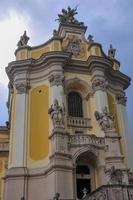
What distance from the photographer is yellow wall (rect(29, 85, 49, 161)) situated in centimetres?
2206

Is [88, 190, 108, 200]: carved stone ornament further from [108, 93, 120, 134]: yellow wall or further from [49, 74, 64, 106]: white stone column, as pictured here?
[108, 93, 120, 134]: yellow wall

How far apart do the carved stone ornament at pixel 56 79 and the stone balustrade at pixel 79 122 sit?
261 centimetres

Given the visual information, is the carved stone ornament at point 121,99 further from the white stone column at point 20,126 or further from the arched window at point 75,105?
the white stone column at point 20,126

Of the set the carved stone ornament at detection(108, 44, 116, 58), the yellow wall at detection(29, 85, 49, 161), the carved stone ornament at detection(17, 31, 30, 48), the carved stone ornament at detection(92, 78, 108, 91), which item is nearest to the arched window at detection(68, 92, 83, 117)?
the carved stone ornament at detection(92, 78, 108, 91)

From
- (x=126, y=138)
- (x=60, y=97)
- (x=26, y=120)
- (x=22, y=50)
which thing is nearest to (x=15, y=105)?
(x=26, y=120)

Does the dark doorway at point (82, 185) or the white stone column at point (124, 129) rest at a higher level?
the white stone column at point (124, 129)

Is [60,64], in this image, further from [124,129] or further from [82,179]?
[82,179]

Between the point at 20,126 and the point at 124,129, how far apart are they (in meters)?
7.59

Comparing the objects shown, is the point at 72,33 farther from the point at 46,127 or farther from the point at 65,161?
the point at 65,161

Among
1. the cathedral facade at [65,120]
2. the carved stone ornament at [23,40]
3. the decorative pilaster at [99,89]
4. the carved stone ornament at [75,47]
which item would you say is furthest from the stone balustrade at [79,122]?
the carved stone ornament at [23,40]

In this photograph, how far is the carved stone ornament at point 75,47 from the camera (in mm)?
27109

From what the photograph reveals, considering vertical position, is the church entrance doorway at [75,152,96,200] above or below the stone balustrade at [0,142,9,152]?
below

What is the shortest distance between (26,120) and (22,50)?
6.21 meters

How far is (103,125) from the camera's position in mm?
22594
